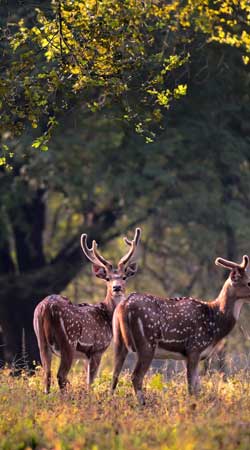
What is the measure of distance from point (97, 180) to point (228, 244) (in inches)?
161

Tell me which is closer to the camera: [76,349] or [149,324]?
[149,324]

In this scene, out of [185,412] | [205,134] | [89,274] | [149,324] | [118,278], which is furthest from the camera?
[89,274]

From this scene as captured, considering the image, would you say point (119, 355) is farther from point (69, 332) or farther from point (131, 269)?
point (131, 269)

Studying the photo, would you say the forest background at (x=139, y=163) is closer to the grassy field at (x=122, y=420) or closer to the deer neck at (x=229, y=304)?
the deer neck at (x=229, y=304)

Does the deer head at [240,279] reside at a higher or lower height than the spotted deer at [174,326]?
higher

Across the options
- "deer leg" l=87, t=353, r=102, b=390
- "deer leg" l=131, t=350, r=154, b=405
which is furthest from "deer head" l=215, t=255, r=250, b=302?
"deer leg" l=87, t=353, r=102, b=390

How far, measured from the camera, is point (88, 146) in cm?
2411

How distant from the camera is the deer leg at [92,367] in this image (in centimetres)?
1552

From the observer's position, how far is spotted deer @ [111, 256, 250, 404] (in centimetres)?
1457

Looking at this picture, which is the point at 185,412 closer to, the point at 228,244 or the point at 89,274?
the point at 228,244

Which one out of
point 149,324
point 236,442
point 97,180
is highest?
point 97,180

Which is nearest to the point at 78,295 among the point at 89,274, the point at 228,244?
the point at 89,274

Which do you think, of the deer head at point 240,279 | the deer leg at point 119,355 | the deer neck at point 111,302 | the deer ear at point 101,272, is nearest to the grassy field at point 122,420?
the deer leg at point 119,355

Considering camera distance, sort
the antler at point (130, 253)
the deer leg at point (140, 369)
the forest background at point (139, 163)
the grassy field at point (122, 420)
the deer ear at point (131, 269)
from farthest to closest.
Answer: the forest background at point (139, 163)
the deer ear at point (131, 269)
the antler at point (130, 253)
the deer leg at point (140, 369)
the grassy field at point (122, 420)
